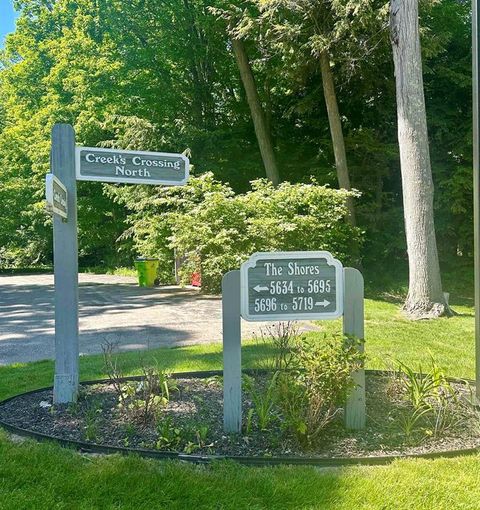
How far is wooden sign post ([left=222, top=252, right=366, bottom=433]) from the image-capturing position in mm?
3242

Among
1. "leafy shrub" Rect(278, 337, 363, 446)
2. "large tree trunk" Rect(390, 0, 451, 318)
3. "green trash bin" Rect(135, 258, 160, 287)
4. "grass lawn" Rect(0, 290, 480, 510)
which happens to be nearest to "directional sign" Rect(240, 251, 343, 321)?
"leafy shrub" Rect(278, 337, 363, 446)

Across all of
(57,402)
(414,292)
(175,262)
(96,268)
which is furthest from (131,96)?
(57,402)

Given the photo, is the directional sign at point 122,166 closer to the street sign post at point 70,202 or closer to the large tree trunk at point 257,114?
the street sign post at point 70,202

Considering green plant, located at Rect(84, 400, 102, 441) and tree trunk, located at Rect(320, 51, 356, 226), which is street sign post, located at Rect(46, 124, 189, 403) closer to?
green plant, located at Rect(84, 400, 102, 441)

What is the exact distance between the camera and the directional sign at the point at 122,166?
382cm

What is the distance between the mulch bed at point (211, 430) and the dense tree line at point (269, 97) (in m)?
9.64

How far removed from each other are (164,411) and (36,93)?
78.4 feet

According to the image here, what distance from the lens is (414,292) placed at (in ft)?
30.1

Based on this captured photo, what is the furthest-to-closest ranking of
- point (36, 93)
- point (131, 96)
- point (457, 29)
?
point (36, 93), point (131, 96), point (457, 29)

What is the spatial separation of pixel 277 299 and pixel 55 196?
1521mm

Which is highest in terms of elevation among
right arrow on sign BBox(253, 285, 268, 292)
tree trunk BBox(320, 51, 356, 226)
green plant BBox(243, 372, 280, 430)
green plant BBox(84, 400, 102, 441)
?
tree trunk BBox(320, 51, 356, 226)

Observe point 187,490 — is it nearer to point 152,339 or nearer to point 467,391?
point 467,391

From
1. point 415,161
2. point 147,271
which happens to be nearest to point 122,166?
point 415,161

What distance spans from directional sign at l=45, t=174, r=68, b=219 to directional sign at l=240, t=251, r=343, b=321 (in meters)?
1.21
